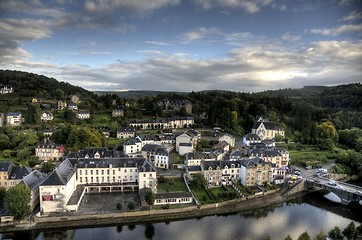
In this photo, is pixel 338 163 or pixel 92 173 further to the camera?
pixel 338 163

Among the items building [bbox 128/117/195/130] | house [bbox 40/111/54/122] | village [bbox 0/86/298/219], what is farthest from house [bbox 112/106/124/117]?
village [bbox 0/86/298/219]

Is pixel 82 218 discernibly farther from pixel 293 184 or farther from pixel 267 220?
pixel 293 184

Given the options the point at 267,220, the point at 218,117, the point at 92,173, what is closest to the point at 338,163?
the point at 267,220

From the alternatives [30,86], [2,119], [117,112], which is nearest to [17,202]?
[2,119]

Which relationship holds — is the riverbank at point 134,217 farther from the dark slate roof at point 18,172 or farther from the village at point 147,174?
the dark slate roof at point 18,172

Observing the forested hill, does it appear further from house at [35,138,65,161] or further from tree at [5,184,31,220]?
tree at [5,184,31,220]

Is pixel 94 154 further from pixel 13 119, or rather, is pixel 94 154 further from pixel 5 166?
pixel 13 119
